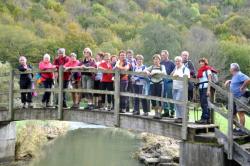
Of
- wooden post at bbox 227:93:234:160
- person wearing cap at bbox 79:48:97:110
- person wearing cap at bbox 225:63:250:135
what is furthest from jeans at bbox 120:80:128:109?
wooden post at bbox 227:93:234:160

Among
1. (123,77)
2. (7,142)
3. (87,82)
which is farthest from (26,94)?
(123,77)

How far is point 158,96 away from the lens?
11.5 m

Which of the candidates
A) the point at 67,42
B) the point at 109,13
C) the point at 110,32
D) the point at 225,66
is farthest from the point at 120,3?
the point at 225,66

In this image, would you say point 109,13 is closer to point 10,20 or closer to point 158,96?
point 10,20

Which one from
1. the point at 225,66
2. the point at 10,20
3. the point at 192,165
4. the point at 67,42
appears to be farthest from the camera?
the point at 10,20

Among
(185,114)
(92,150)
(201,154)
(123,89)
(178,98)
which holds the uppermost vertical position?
(123,89)

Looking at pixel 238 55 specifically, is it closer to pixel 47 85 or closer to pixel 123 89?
pixel 47 85

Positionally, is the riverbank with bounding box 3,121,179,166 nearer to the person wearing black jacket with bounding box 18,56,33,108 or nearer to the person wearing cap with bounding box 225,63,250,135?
the person wearing black jacket with bounding box 18,56,33,108

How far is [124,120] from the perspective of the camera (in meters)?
12.3

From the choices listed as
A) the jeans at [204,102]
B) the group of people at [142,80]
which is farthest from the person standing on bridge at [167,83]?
the jeans at [204,102]

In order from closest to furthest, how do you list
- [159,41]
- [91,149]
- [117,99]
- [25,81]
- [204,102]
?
[204,102] → [117,99] → [25,81] → [91,149] → [159,41]

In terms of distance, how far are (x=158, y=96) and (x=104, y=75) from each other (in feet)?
6.20

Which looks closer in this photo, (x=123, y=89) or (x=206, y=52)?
(x=123, y=89)

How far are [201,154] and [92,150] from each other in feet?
36.4
